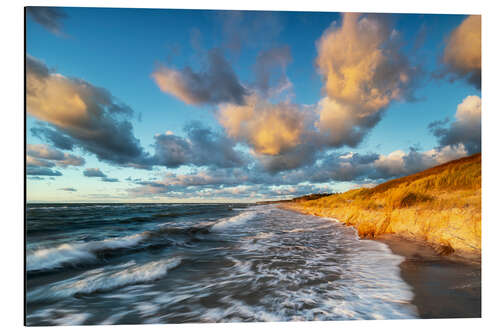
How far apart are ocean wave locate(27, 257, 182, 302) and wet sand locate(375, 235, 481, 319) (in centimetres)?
440

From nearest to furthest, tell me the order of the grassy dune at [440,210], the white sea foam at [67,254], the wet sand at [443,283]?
the wet sand at [443,283] < the white sea foam at [67,254] < the grassy dune at [440,210]

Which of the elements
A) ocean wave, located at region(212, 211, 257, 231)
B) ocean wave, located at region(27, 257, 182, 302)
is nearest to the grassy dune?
ocean wave, located at region(27, 257, 182, 302)

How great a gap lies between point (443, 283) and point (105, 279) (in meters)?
5.82

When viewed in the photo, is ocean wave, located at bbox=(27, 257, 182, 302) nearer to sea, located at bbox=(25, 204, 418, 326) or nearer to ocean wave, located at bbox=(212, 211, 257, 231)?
sea, located at bbox=(25, 204, 418, 326)

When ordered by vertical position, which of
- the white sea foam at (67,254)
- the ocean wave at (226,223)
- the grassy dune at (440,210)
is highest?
the grassy dune at (440,210)

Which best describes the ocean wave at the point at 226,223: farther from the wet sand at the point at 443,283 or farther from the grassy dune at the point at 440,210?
the wet sand at the point at 443,283

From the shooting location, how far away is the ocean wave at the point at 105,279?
11.0 feet

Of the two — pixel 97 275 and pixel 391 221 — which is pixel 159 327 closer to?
pixel 97 275

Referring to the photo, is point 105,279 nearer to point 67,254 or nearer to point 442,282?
point 67,254

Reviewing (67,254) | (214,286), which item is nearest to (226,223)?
(67,254)

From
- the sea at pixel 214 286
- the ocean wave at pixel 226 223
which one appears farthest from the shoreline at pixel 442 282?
the ocean wave at pixel 226 223

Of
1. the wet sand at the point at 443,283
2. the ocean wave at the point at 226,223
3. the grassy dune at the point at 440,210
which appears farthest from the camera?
the ocean wave at the point at 226,223

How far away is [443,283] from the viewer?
10.3 ft

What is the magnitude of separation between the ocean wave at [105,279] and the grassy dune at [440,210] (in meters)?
5.94
